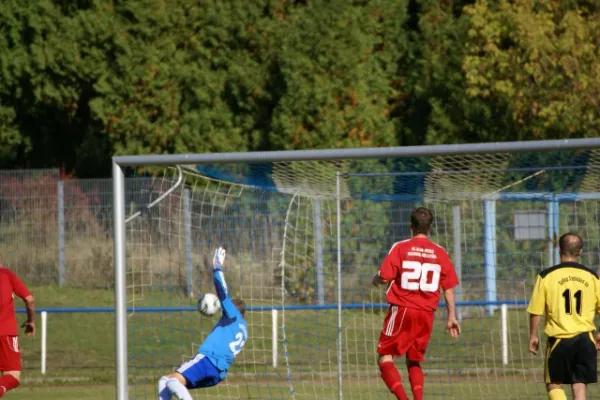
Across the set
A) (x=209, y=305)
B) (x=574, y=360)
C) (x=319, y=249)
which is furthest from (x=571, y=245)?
(x=319, y=249)

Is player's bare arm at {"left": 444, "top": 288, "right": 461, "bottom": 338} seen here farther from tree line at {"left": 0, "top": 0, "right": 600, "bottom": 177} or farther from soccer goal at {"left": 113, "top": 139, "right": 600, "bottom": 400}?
tree line at {"left": 0, "top": 0, "right": 600, "bottom": 177}

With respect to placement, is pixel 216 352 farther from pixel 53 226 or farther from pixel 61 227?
pixel 53 226

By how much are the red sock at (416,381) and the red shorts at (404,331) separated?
0.11 m

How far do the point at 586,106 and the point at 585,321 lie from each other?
12780 millimetres

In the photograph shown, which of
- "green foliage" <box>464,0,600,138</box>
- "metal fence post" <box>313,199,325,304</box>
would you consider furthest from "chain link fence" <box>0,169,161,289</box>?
"green foliage" <box>464,0,600,138</box>

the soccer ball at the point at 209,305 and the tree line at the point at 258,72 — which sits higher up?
the tree line at the point at 258,72

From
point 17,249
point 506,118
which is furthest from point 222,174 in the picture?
point 506,118

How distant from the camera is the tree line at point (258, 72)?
2595cm

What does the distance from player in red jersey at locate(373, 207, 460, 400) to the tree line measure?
45.5 ft

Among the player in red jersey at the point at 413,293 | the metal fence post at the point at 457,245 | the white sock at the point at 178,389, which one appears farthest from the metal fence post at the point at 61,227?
the player in red jersey at the point at 413,293

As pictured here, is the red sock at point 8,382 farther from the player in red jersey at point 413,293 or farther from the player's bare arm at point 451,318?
the player's bare arm at point 451,318

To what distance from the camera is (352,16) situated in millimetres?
26516

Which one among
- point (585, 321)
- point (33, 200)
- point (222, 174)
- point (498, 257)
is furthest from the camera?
point (33, 200)

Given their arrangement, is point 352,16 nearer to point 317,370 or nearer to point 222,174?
point 317,370
